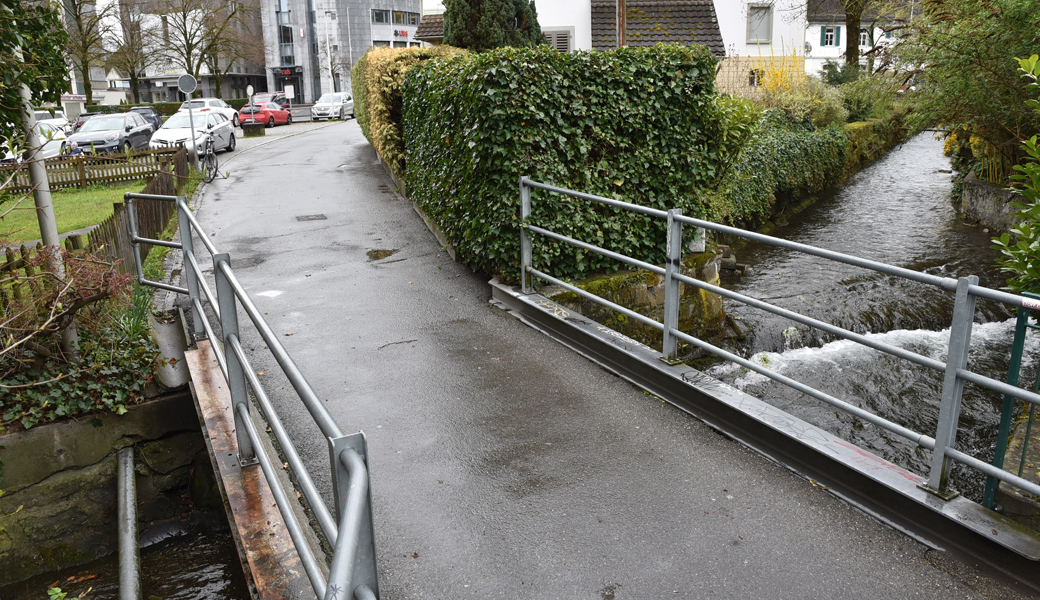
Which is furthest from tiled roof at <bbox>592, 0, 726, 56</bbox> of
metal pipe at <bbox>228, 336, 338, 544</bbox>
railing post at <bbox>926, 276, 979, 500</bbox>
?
metal pipe at <bbox>228, 336, 338, 544</bbox>

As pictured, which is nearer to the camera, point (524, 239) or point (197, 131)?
point (524, 239)

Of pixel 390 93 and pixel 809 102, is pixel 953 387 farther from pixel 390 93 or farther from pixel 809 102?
pixel 809 102

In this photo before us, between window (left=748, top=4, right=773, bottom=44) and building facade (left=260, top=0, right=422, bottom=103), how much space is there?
52.9 m

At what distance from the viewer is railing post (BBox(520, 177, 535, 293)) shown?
23.8ft

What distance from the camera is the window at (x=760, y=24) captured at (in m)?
33.0

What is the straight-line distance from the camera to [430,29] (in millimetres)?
32469

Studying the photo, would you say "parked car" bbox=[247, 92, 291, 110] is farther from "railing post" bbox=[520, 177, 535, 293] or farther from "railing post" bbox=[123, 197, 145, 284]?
"railing post" bbox=[520, 177, 535, 293]

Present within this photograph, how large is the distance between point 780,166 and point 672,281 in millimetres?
12900

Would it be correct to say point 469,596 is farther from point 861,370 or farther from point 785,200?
point 785,200

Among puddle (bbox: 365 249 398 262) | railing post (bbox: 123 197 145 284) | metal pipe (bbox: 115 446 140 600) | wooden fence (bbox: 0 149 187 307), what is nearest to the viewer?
metal pipe (bbox: 115 446 140 600)

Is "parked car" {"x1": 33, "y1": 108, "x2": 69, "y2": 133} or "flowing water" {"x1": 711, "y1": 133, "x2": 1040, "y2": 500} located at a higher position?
"parked car" {"x1": 33, "y1": 108, "x2": 69, "y2": 133}

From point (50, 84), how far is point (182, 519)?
3.42 meters

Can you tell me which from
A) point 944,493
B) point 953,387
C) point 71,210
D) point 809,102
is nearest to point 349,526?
point 953,387

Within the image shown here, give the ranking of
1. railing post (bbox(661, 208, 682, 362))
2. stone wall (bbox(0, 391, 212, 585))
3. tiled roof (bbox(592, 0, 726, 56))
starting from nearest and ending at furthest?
railing post (bbox(661, 208, 682, 362)) → stone wall (bbox(0, 391, 212, 585)) → tiled roof (bbox(592, 0, 726, 56))
